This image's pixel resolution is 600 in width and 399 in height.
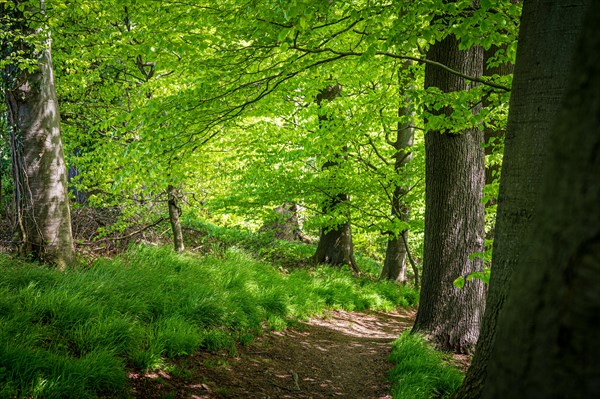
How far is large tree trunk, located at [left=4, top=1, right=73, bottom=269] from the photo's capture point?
4965 millimetres

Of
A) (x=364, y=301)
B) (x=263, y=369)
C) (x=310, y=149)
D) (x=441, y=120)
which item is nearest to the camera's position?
(x=441, y=120)

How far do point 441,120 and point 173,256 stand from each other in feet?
15.9

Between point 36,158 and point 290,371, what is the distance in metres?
4.23

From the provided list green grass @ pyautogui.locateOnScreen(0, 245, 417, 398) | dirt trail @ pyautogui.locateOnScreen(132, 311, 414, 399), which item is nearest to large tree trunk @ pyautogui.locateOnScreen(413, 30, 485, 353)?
dirt trail @ pyautogui.locateOnScreen(132, 311, 414, 399)

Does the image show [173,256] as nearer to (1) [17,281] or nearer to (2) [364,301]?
(1) [17,281]

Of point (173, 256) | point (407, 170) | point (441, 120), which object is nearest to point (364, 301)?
point (407, 170)

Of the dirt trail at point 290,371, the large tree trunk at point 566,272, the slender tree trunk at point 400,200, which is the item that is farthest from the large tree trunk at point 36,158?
the slender tree trunk at point 400,200

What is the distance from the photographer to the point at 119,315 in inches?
158

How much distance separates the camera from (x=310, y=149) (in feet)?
25.0

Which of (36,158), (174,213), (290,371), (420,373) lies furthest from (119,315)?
(174,213)

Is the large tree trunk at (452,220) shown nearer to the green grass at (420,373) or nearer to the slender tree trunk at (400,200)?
the green grass at (420,373)

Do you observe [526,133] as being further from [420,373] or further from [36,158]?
[36,158]

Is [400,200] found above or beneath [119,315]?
above

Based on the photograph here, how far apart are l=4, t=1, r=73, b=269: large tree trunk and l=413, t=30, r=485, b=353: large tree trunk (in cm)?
506
